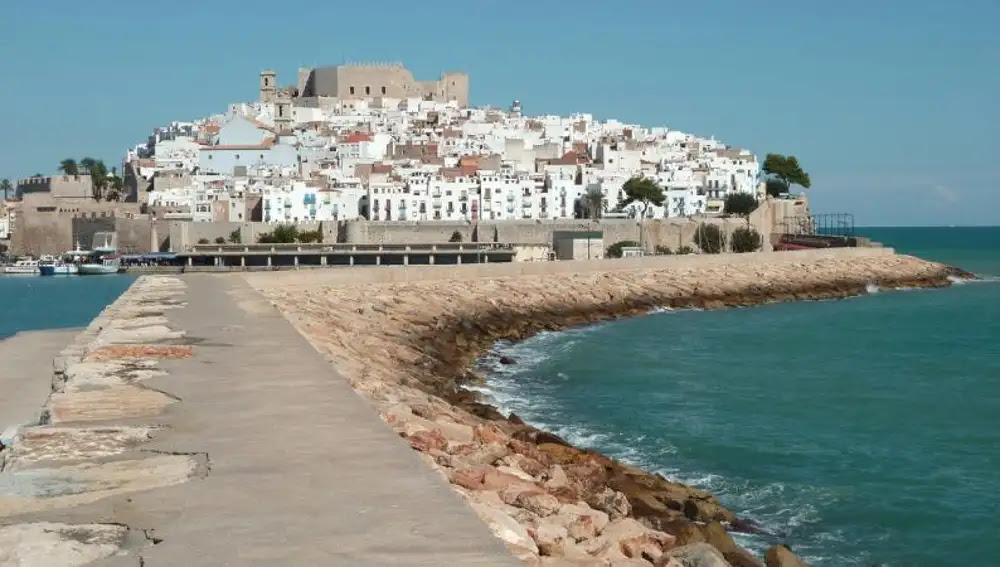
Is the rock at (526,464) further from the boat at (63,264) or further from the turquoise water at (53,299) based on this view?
the boat at (63,264)

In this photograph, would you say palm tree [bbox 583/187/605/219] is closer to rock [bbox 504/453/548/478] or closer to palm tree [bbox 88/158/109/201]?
palm tree [bbox 88/158/109/201]

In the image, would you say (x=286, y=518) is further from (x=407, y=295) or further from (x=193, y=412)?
(x=407, y=295)

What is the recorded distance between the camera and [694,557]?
6.00m

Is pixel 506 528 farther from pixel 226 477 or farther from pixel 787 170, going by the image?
pixel 787 170

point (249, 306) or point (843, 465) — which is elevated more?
point (249, 306)

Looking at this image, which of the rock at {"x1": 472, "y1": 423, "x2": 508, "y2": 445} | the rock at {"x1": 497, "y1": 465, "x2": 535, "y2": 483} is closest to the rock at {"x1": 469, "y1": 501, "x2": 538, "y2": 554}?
the rock at {"x1": 497, "y1": 465, "x2": 535, "y2": 483}

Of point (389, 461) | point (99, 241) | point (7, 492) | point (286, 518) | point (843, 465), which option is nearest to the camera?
point (286, 518)

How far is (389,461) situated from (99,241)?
2845 inches

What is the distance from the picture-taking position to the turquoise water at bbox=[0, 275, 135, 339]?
3431cm

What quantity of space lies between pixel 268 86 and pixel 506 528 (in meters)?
113

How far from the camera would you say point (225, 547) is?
15.1 feet

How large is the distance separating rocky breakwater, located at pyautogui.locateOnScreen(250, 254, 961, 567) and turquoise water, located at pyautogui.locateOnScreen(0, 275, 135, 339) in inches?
Answer: 400

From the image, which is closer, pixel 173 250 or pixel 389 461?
pixel 389 461

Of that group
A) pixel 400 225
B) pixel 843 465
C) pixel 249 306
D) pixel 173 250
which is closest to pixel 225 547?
pixel 843 465
